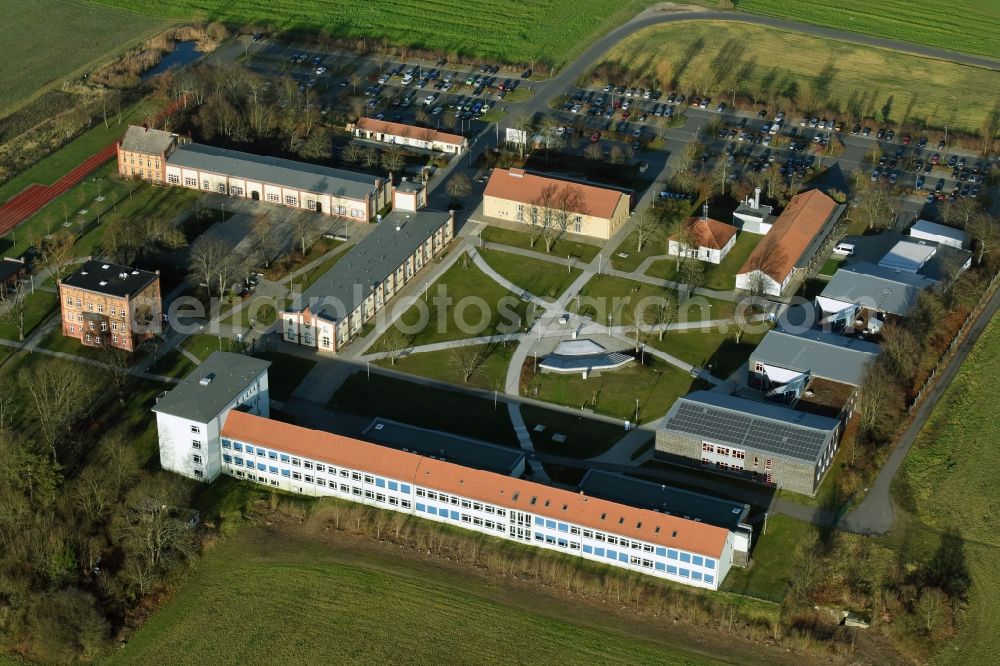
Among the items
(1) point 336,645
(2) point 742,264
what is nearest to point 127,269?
(1) point 336,645

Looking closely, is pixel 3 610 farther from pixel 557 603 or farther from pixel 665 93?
pixel 665 93

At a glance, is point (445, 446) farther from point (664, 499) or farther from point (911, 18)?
point (911, 18)

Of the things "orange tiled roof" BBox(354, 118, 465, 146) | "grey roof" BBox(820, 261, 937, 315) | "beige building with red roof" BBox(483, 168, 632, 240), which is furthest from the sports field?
"orange tiled roof" BBox(354, 118, 465, 146)

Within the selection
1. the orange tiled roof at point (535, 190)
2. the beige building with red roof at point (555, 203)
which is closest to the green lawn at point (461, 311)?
the beige building with red roof at point (555, 203)

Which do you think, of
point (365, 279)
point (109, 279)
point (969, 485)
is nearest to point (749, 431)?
point (969, 485)

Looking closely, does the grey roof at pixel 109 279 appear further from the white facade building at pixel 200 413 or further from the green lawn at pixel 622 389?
the green lawn at pixel 622 389

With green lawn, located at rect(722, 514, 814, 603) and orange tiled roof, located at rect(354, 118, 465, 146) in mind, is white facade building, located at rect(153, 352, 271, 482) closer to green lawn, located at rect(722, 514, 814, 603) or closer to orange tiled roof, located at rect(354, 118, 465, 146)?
green lawn, located at rect(722, 514, 814, 603)
